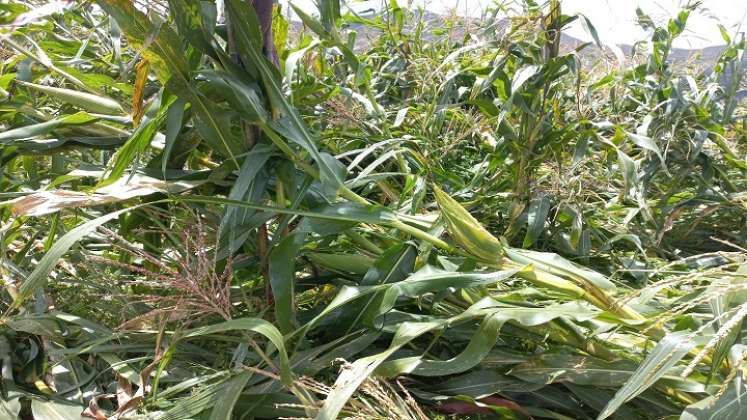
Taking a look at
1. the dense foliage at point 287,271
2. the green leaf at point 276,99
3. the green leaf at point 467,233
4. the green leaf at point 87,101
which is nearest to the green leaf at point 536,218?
the dense foliage at point 287,271

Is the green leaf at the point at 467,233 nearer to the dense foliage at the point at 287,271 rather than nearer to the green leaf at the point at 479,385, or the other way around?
the dense foliage at the point at 287,271

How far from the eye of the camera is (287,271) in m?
0.84

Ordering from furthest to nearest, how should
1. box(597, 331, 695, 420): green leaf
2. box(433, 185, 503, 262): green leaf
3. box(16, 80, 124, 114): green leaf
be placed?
box(16, 80, 124, 114): green leaf < box(433, 185, 503, 262): green leaf < box(597, 331, 695, 420): green leaf

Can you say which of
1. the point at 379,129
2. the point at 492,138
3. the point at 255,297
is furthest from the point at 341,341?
the point at 492,138

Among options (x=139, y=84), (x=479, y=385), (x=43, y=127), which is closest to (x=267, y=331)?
(x=479, y=385)

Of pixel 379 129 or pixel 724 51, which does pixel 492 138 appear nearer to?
pixel 379 129

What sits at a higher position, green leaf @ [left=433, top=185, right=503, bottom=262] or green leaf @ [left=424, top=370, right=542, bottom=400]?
green leaf @ [left=433, top=185, right=503, bottom=262]

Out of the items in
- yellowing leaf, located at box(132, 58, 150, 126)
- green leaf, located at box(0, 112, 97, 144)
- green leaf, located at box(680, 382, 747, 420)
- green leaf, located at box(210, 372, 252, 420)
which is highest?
yellowing leaf, located at box(132, 58, 150, 126)

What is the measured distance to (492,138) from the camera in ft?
5.01

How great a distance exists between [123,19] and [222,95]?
0.16 metres

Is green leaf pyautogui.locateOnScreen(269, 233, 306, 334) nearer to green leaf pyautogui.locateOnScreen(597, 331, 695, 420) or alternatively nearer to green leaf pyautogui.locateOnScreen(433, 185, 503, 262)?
green leaf pyautogui.locateOnScreen(433, 185, 503, 262)

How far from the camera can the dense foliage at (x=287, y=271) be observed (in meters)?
0.76

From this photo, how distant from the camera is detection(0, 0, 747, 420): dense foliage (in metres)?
0.76

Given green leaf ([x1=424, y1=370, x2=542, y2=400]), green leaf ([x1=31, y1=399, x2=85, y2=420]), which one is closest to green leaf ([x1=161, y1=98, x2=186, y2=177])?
green leaf ([x1=31, y1=399, x2=85, y2=420])
